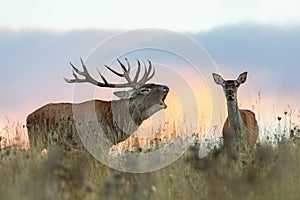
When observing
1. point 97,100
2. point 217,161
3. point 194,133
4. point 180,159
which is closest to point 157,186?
point 217,161

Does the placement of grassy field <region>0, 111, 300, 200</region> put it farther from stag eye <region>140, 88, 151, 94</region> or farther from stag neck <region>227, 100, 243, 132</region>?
stag neck <region>227, 100, 243, 132</region>

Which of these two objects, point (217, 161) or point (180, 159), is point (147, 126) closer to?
point (180, 159)

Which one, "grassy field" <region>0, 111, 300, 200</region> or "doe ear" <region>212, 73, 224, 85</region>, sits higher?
"doe ear" <region>212, 73, 224, 85</region>

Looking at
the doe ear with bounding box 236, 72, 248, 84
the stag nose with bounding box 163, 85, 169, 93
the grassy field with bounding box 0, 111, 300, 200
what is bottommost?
the grassy field with bounding box 0, 111, 300, 200

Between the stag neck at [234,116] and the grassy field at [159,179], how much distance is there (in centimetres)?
412

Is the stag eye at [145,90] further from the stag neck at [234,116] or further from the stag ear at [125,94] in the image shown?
the stag neck at [234,116]

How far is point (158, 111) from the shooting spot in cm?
1311

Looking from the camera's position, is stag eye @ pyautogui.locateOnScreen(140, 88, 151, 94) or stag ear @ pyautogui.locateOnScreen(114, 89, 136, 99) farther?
stag ear @ pyautogui.locateOnScreen(114, 89, 136, 99)

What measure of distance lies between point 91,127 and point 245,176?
646cm

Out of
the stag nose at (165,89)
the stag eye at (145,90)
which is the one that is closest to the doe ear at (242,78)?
the stag nose at (165,89)

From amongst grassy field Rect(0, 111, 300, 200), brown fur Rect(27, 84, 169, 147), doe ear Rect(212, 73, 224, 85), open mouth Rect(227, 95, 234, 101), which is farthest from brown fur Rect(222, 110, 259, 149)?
grassy field Rect(0, 111, 300, 200)

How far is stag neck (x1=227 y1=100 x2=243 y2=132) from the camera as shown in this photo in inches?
528

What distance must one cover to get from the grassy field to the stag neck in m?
4.12

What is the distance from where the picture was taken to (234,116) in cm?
1344
